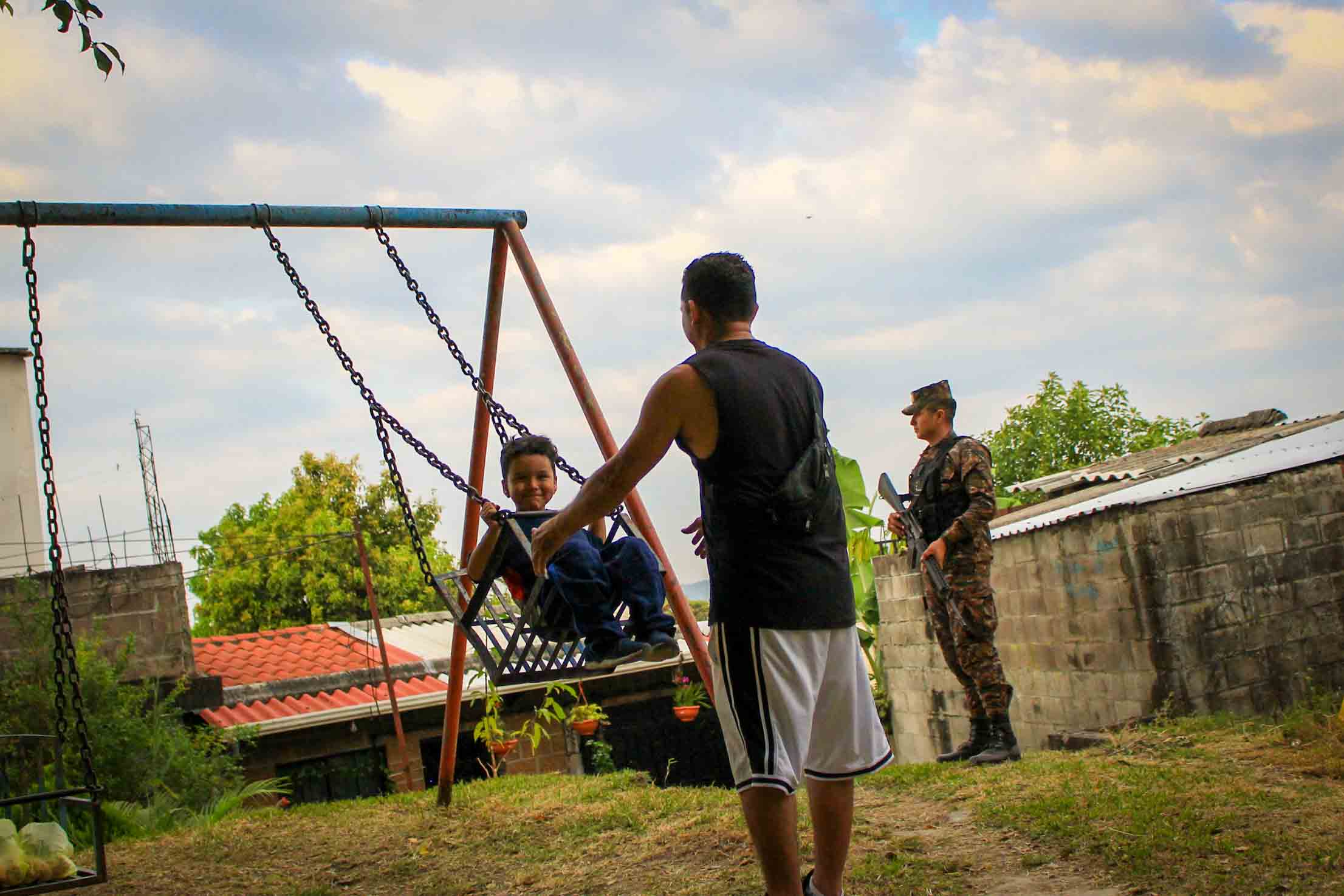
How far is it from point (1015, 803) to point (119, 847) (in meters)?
4.71

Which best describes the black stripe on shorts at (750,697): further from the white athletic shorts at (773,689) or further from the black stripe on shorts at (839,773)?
the black stripe on shorts at (839,773)

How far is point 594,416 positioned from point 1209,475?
4.87 m

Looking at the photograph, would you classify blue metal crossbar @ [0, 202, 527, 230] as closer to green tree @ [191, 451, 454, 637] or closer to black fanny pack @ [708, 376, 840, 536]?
black fanny pack @ [708, 376, 840, 536]

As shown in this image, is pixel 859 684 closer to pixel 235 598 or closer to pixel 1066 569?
pixel 1066 569

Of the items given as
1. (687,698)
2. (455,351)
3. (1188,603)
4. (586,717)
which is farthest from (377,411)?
(687,698)

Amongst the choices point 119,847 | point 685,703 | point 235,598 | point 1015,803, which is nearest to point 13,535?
point 685,703

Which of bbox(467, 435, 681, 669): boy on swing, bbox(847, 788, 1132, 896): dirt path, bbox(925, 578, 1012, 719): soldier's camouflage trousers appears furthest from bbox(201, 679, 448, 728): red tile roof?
bbox(467, 435, 681, 669): boy on swing

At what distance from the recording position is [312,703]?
13.0m

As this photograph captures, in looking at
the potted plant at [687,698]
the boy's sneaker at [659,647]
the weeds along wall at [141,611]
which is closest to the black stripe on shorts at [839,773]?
the boy's sneaker at [659,647]

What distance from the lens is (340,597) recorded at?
2898 cm

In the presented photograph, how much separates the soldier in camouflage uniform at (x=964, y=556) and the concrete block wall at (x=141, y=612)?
28.2ft

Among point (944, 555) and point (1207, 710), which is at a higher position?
point (944, 555)

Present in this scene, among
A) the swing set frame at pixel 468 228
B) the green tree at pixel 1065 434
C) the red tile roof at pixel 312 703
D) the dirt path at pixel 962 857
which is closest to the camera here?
the dirt path at pixel 962 857

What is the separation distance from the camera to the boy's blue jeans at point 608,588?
4012 millimetres
